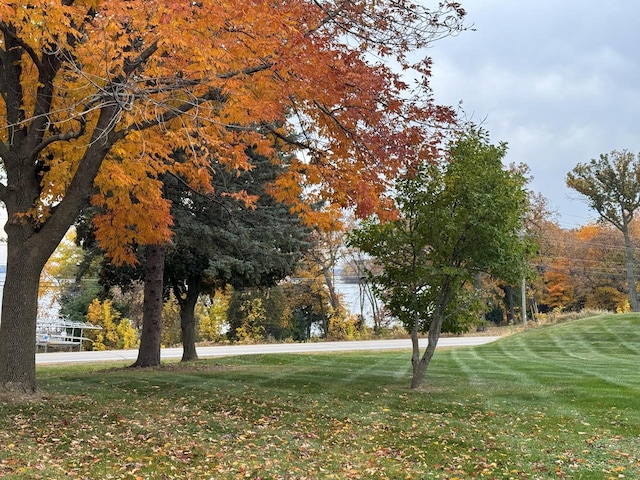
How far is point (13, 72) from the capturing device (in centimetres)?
884

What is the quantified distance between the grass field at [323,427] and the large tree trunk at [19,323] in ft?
1.63

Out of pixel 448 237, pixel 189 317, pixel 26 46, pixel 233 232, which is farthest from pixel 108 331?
pixel 26 46

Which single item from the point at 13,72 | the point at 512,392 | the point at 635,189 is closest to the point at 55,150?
the point at 13,72

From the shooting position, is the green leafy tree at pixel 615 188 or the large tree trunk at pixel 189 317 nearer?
the large tree trunk at pixel 189 317

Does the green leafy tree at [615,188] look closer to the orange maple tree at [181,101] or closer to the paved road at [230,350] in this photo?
the paved road at [230,350]

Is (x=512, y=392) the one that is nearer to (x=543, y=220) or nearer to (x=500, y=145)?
(x=500, y=145)

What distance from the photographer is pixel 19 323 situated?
27.5 feet

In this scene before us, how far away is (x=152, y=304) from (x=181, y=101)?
8771mm

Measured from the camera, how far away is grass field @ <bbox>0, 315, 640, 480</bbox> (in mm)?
5699

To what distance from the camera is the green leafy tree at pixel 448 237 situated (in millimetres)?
9945

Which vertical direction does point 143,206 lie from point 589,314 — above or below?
above

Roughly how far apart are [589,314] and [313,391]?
26.0 meters

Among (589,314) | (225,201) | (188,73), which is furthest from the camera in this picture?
(589,314)

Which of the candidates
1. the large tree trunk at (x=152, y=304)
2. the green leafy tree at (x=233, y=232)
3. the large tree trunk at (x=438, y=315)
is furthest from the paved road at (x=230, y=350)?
the large tree trunk at (x=438, y=315)
